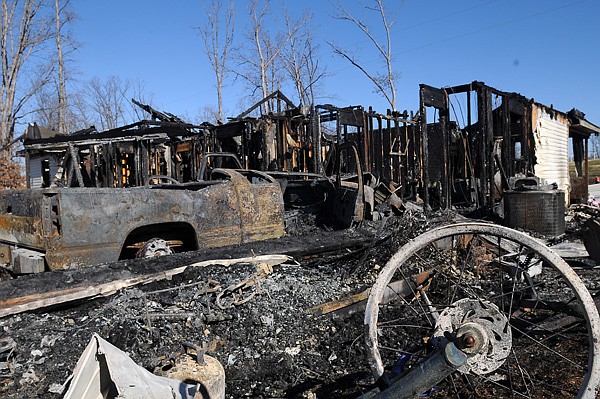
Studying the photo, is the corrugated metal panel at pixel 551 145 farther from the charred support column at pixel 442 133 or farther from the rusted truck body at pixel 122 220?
the rusted truck body at pixel 122 220

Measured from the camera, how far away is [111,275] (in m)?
4.10

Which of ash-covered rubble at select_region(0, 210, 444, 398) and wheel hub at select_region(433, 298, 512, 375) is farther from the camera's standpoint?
ash-covered rubble at select_region(0, 210, 444, 398)

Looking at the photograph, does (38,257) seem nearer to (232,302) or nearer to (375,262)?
(232,302)

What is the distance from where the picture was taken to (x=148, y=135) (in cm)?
992

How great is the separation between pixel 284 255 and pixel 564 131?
610 inches

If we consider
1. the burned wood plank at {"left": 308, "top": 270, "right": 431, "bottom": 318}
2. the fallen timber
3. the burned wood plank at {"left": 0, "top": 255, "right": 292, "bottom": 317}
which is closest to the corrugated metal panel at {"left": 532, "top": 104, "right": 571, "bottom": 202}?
the fallen timber

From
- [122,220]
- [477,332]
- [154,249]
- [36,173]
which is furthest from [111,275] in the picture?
[36,173]

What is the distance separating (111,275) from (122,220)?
880 millimetres

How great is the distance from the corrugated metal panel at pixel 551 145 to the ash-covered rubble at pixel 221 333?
11.3 metres

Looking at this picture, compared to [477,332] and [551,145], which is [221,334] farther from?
[551,145]

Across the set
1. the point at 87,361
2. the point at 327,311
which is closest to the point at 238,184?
the point at 327,311

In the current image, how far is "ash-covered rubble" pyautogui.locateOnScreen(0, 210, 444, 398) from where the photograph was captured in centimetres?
297

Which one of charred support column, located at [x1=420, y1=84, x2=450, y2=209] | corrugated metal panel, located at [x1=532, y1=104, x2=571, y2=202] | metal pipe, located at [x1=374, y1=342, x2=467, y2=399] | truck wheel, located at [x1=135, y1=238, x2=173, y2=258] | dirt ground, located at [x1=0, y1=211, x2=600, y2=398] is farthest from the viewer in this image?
corrugated metal panel, located at [x1=532, y1=104, x2=571, y2=202]

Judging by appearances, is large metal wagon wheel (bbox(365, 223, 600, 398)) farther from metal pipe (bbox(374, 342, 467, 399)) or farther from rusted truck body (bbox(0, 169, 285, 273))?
rusted truck body (bbox(0, 169, 285, 273))
